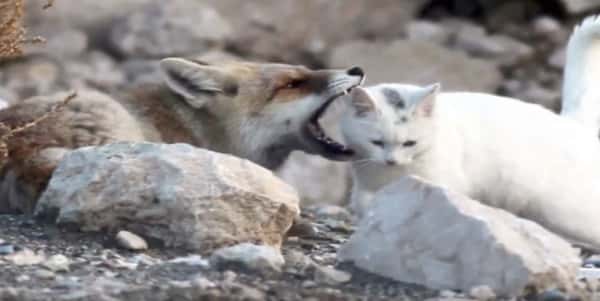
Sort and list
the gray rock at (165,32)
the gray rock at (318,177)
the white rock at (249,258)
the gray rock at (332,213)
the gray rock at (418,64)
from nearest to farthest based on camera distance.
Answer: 1. the white rock at (249,258)
2. the gray rock at (332,213)
3. the gray rock at (318,177)
4. the gray rock at (165,32)
5. the gray rock at (418,64)

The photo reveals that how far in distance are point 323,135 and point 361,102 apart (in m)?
1.22

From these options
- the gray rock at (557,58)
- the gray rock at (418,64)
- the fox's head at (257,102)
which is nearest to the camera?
the fox's head at (257,102)

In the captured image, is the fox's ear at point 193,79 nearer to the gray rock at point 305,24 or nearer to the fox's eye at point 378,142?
the fox's eye at point 378,142

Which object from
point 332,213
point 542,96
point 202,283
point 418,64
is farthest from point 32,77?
point 202,283

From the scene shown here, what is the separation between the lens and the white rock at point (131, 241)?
6.76 meters

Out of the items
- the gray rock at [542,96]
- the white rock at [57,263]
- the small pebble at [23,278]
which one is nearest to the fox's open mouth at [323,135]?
the white rock at [57,263]

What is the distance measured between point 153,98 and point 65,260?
95.0 inches

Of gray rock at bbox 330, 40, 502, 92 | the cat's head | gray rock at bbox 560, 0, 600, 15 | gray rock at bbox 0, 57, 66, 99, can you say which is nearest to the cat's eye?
the cat's head

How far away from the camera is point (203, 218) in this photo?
6773 mm

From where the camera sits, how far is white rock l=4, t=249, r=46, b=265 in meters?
6.50

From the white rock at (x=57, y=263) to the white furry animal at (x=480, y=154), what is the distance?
163 centimetres

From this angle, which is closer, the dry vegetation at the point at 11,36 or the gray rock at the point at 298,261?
the gray rock at the point at 298,261

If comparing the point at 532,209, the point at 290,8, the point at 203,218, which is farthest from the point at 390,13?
the point at 203,218

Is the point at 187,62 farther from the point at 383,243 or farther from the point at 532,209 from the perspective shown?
the point at 383,243
